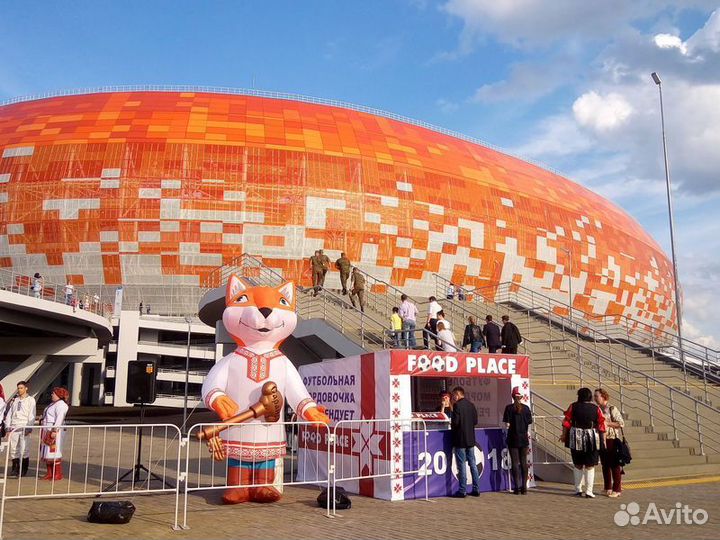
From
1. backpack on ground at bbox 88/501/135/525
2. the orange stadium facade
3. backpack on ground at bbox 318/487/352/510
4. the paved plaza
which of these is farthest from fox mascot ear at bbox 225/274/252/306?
the orange stadium facade

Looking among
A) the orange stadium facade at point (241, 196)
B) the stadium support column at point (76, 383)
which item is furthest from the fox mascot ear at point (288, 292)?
the stadium support column at point (76, 383)

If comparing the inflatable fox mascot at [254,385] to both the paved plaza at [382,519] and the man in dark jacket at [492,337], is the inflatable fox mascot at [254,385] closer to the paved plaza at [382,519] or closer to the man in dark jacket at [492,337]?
the paved plaza at [382,519]

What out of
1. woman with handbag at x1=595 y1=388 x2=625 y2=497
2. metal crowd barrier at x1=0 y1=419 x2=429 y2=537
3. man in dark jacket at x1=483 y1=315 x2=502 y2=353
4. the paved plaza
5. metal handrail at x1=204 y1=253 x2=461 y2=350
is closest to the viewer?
the paved plaza

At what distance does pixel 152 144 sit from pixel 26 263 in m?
9.84

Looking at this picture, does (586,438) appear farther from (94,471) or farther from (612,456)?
(94,471)

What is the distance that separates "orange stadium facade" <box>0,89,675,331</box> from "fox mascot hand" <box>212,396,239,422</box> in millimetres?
27744

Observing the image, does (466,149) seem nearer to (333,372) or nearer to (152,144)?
(152,144)

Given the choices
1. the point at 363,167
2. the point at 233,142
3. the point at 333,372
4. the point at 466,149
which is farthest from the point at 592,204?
the point at 333,372

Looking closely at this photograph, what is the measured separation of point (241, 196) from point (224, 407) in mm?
28701

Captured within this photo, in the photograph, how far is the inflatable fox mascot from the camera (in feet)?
29.3

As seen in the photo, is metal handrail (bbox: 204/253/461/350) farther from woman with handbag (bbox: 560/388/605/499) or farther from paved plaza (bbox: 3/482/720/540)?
paved plaza (bbox: 3/482/720/540)

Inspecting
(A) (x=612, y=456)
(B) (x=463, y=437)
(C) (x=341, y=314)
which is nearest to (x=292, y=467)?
(B) (x=463, y=437)

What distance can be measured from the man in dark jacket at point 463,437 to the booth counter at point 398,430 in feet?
0.87

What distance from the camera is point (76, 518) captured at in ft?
25.1
